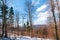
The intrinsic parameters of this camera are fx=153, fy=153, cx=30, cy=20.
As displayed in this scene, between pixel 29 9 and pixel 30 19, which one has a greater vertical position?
pixel 29 9

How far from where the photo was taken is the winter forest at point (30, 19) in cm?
408

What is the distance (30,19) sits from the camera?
14.2 ft

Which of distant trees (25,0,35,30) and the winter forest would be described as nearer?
the winter forest

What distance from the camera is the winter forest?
4082 mm

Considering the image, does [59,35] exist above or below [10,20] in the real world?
below

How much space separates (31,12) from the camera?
4297mm

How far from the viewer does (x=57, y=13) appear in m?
4.10

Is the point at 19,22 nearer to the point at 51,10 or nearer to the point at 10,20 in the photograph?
the point at 10,20

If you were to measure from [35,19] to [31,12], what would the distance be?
228 mm

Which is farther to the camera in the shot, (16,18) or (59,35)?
(16,18)

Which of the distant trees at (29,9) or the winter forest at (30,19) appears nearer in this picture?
the winter forest at (30,19)

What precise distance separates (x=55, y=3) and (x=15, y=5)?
112 cm

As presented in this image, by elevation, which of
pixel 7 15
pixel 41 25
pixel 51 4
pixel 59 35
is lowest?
pixel 59 35

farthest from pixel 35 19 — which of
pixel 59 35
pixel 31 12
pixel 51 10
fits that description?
pixel 59 35
